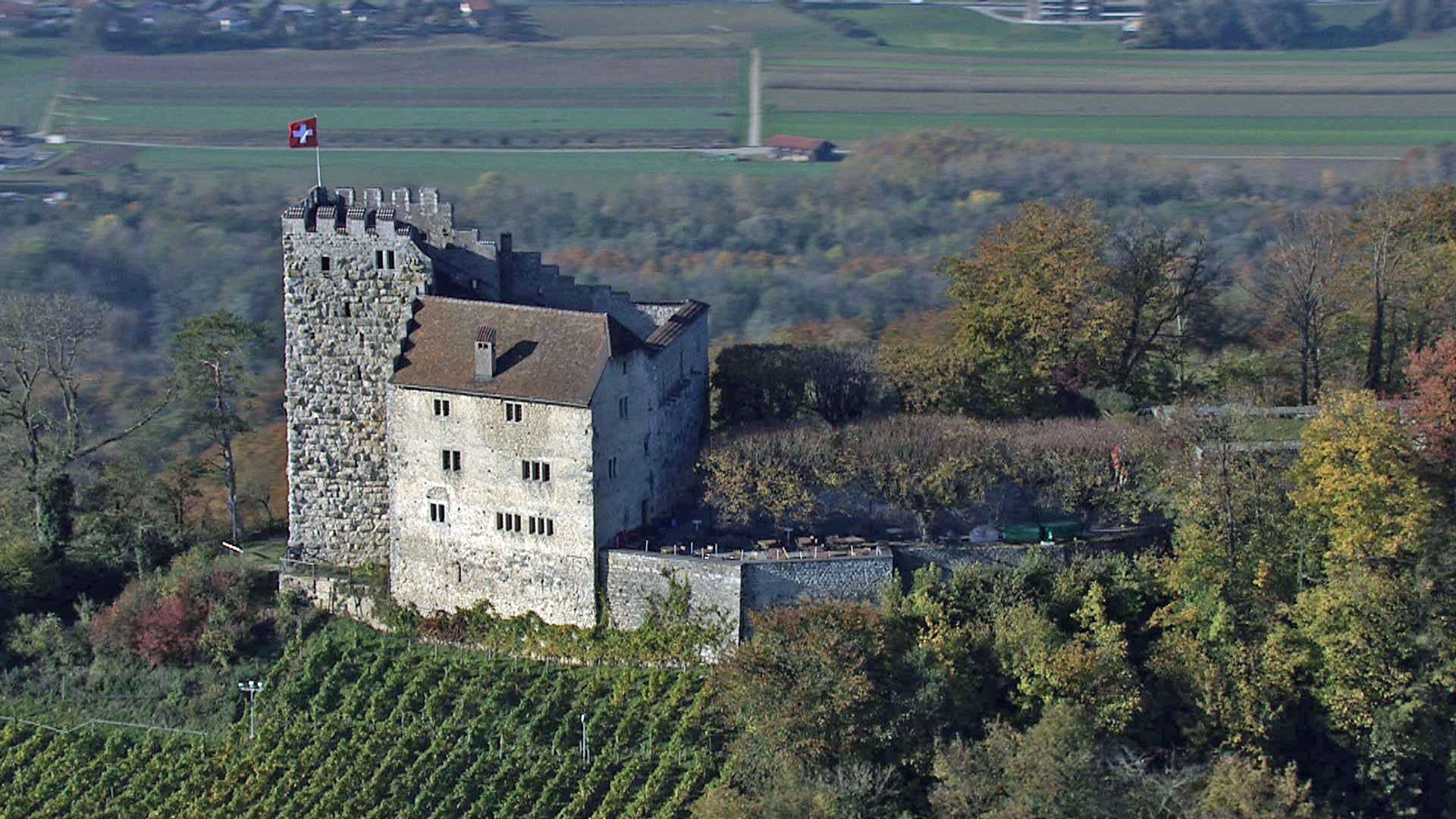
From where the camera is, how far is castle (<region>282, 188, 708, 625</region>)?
190ft

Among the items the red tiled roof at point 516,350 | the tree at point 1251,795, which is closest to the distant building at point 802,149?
the red tiled roof at point 516,350

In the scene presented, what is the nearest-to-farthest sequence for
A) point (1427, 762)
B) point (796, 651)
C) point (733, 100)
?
1. point (796, 651)
2. point (1427, 762)
3. point (733, 100)

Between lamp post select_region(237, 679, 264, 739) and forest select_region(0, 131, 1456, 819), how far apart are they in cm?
43

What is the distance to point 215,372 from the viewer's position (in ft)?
219

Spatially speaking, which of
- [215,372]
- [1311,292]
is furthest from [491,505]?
[1311,292]

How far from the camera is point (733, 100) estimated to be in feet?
499

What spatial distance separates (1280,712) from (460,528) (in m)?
22.7

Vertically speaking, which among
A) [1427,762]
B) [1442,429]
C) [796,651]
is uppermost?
[1442,429]

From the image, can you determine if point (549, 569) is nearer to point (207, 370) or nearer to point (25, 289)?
point (207, 370)

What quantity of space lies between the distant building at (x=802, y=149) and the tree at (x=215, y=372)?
257ft

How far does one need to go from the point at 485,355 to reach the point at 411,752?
1077cm

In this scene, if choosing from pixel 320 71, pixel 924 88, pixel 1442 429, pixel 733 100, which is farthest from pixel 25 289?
pixel 1442 429

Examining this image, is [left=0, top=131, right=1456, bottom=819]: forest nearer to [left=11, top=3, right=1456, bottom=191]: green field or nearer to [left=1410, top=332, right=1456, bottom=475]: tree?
[left=1410, top=332, right=1456, bottom=475]: tree

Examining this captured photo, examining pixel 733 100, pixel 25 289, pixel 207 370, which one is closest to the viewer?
pixel 207 370
